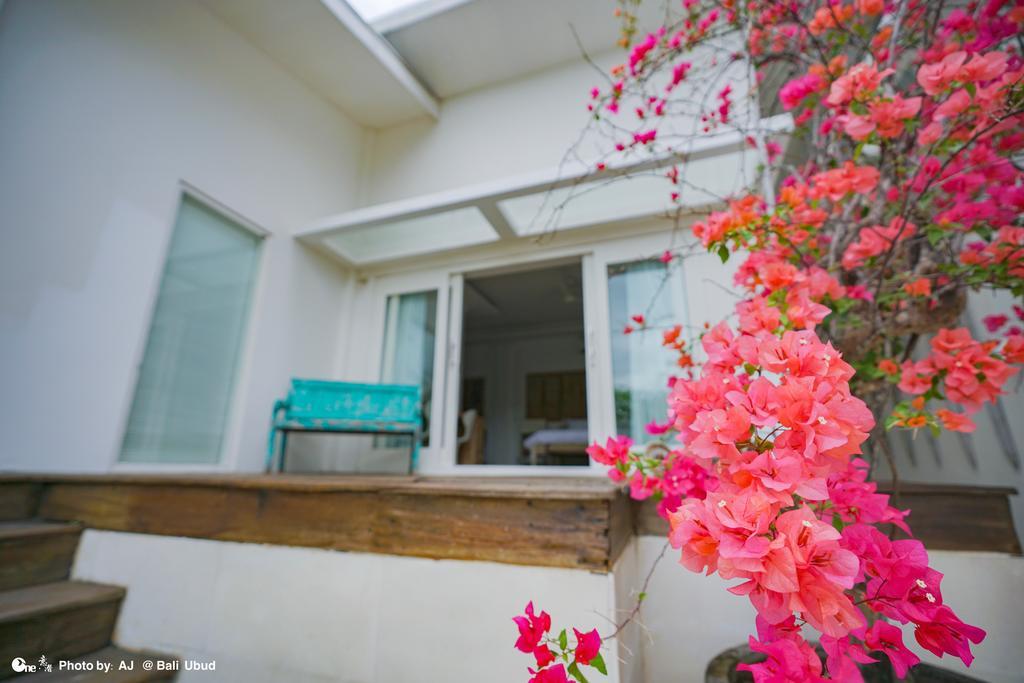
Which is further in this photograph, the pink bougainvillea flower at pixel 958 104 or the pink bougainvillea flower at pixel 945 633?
the pink bougainvillea flower at pixel 958 104

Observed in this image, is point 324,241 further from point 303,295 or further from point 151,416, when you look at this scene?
point 151,416

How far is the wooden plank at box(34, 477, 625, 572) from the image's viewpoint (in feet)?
3.38

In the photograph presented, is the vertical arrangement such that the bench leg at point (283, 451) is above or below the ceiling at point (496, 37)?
below

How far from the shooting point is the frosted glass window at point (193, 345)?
7.83ft

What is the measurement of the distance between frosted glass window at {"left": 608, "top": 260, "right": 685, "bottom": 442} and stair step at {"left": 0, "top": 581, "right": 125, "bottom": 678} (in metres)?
2.42

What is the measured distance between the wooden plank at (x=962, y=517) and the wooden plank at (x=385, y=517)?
0.96 metres

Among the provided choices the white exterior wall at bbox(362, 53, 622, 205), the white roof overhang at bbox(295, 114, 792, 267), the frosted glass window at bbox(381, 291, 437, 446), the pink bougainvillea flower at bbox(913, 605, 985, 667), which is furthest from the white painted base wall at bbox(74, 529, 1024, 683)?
the white exterior wall at bbox(362, 53, 622, 205)

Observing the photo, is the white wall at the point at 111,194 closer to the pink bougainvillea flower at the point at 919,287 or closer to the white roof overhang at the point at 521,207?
the white roof overhang at the point at 521,207

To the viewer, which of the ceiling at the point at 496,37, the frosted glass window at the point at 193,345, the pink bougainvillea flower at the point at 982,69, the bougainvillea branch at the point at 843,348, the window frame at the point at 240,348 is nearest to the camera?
the bougainvillea branch at the point at 843,348

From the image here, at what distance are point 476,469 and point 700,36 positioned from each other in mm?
2603

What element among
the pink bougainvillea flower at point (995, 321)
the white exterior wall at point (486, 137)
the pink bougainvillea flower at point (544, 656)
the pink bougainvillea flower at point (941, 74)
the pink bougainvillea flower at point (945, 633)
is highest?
the white exterior wall at point (486, 137)

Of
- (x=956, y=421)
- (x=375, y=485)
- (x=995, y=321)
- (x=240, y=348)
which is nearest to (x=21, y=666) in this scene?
(x=375, y=485)

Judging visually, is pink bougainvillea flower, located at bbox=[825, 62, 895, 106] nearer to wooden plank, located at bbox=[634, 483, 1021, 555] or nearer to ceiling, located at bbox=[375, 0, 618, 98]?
wooden plank, located at bbox=[634, 483, 1021, 555]

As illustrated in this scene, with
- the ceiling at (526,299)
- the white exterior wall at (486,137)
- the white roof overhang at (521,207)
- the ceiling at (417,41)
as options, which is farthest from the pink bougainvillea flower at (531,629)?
the ceiling at (526,299)
